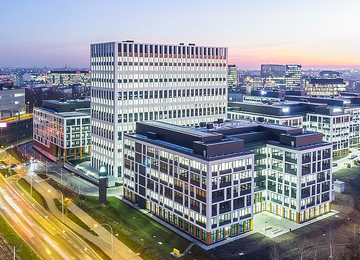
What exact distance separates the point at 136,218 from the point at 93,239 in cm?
1620

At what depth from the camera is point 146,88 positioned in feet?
498

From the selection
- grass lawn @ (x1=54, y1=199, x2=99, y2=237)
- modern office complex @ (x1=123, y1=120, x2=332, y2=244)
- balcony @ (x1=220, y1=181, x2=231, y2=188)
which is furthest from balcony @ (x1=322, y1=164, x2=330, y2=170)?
grass lawn @ (x1=54, y1=199, x2=99, y2=237)

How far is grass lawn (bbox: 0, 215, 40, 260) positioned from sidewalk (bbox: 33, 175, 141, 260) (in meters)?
13.2

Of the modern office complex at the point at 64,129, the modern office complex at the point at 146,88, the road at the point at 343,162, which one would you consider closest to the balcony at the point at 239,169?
the modern office complex at the point at 146,88

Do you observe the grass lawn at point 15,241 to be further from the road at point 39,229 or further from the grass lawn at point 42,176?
the grass lawn at point 42,176

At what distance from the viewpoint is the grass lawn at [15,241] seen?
3324 inches

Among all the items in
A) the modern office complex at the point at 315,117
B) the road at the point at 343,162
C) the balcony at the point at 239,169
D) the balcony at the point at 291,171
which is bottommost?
the road at the point at 343,162

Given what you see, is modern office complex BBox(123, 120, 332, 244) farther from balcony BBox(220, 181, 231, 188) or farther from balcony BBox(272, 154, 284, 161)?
balcony BBox(220, 181, 231, 188)

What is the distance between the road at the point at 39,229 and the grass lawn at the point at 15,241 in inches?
41.0

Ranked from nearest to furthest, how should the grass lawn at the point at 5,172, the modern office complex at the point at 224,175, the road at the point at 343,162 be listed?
the modern office complex at the point at 224,175 < the grass lawn at the point at 5,172 < the road at the point at 343,162

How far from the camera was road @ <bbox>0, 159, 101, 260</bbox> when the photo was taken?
285 ft

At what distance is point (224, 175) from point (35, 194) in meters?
67.7

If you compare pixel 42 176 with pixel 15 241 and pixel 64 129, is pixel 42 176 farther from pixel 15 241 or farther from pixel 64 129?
pixel 15 241

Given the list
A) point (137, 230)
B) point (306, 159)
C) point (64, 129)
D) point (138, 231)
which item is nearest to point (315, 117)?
point (306, 159)
